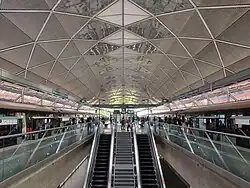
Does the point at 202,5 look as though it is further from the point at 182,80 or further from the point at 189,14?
the point at 182,80

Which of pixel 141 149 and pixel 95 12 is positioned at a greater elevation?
pixel 95 12

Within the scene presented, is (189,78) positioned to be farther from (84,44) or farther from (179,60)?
(84,44)

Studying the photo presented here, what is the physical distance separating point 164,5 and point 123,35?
25.9ft

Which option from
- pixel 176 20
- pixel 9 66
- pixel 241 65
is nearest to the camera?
pixel 176 20

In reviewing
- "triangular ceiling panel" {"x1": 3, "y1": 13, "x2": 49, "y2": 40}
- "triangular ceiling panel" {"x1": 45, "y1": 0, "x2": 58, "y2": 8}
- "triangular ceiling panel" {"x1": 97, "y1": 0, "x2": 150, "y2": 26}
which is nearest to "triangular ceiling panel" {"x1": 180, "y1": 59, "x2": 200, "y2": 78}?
"triangular ceiling panel" {"x1": 97, "y1": 0, "x2": 150, "y2": 26}

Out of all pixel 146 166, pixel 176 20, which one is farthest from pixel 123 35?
pixel 146 166

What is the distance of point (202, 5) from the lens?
725 inches

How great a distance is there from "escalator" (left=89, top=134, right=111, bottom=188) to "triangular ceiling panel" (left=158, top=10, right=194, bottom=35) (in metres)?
12.7

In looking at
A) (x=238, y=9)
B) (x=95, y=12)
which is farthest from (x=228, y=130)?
(x=95, y=12)

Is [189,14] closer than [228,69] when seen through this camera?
Yes

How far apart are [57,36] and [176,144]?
582 inches

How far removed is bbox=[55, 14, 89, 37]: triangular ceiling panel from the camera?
21.2m

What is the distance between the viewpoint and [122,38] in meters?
28.0

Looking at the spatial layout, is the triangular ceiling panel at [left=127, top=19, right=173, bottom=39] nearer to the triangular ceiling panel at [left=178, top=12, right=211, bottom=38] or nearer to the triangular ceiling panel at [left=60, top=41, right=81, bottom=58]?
the triangular ceiling panel at [left=178, top=12, right=211, bottom=38]
